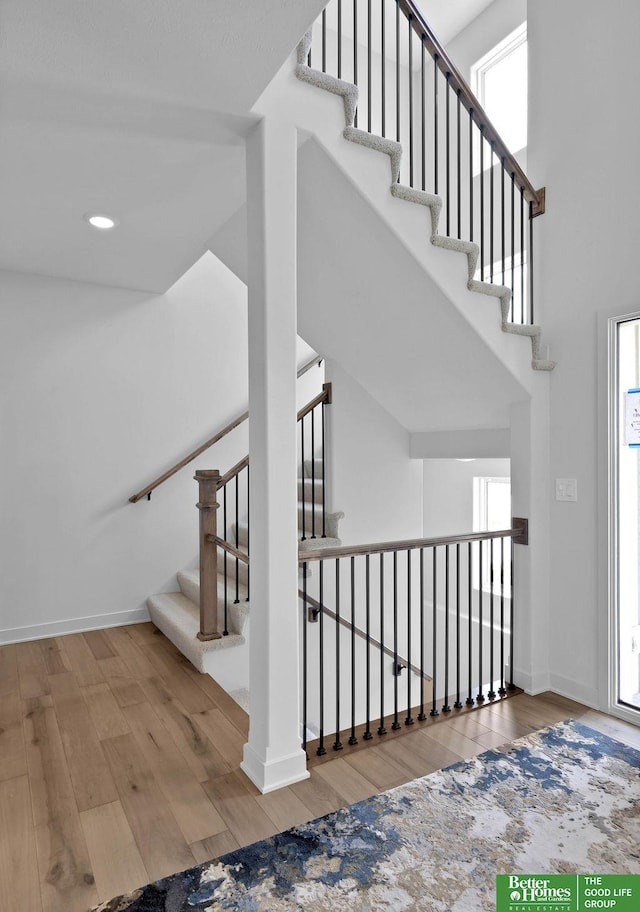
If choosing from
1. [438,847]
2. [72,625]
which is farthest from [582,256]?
[72,625]

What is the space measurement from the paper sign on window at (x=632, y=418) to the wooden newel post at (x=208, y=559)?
2.21m

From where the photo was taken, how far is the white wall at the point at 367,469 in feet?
12.9

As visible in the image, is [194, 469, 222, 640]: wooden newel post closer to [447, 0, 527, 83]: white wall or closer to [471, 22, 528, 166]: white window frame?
[471, 22, 528, 166]: white window frame

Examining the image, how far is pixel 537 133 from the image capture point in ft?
10.4

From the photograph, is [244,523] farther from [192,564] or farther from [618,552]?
[618,552]

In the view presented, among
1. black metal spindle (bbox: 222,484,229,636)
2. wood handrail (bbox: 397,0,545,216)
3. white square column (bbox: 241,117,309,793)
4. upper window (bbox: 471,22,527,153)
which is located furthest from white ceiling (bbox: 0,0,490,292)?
upper window (bbox: 471,22,527,153)

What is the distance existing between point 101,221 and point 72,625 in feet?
8.89

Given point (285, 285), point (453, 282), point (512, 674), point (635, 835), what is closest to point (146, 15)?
point (285, 285)

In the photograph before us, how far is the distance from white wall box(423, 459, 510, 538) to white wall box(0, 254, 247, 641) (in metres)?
1.78

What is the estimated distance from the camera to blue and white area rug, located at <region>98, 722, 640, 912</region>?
1597mm

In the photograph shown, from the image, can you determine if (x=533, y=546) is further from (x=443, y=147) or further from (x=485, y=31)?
(x=485, y=31)

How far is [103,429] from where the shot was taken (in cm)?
402

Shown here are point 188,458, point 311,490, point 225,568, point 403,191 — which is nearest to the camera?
point 403,191

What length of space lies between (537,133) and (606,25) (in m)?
0.54
